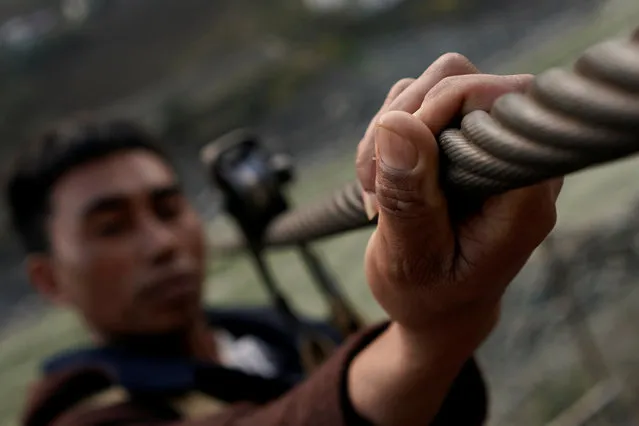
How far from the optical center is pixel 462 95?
188 millimetres

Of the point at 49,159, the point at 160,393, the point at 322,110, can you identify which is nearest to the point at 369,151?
the point at 160,393

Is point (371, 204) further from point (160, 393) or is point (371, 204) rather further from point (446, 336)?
point (160, 393)

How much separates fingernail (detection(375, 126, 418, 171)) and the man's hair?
0.42 meters

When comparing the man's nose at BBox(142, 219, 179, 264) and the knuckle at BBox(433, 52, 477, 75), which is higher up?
the knuckle at BBox(433, 52, 477, 75)

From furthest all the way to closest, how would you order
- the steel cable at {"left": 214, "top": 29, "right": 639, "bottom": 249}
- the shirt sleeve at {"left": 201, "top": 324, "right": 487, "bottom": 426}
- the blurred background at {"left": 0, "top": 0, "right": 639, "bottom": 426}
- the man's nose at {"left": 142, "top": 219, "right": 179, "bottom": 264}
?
1. the blurred background at {"left": 0, "top": 0, "right": 639, "bottom": 426}
2. the man's nose at {"left": 142, "top": 219, "right": 179, "bottom": 264}
3. the shirt sleeve at {"left": 201, "top": 324, "right": 487, "bottom": 426}
4. the steel cable at {"left": 214, "top": 29, "right": 639, "bottom": 249}

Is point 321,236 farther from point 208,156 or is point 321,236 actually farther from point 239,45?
point 239,45

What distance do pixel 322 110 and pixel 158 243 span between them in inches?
90.7

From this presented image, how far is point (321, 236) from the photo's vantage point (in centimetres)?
36

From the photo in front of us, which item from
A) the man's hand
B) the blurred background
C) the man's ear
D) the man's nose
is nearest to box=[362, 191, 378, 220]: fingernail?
the man's hand

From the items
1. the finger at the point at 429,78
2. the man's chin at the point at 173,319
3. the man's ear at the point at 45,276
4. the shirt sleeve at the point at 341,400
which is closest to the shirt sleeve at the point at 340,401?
the shirt sleeve at the point at 341,400

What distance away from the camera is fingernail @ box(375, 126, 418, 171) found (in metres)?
0.18

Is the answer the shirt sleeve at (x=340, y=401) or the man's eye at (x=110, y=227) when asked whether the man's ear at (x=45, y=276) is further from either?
the shirt sleeve at (x=340, y=401)

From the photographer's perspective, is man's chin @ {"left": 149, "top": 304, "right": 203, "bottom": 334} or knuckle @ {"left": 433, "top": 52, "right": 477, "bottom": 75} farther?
man's chin @ {"left": 149, "top": 304, "right": 203, "bottom": 334}

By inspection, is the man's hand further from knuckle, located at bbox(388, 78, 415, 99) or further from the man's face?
the man's face
